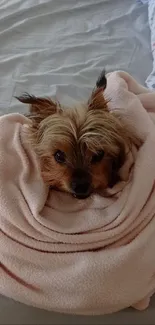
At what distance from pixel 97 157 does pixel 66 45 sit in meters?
0.95

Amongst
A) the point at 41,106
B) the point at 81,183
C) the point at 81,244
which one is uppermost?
the point at 41,106

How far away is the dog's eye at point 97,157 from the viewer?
49.7 inches

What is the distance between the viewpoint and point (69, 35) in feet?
7.03

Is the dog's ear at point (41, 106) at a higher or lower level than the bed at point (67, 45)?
higher

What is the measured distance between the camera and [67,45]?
208 cm

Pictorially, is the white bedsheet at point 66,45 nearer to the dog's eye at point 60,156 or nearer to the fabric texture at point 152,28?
the fabric texture at point 152,28

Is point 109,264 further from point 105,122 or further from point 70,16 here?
point 70,16

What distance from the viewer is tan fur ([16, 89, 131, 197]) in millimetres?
1261

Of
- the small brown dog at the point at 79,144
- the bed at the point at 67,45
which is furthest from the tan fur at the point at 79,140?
the bed at the point at 67,45

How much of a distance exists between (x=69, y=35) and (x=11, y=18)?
0.29 m

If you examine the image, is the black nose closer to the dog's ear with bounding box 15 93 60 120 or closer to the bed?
the dog's ear with bounding box 15 93 60 120

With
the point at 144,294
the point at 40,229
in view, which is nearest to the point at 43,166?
the point at 40,229

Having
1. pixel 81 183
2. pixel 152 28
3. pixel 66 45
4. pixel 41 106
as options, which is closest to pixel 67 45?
pixel 66 45

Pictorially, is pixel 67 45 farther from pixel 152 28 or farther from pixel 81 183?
pixel 81 183
